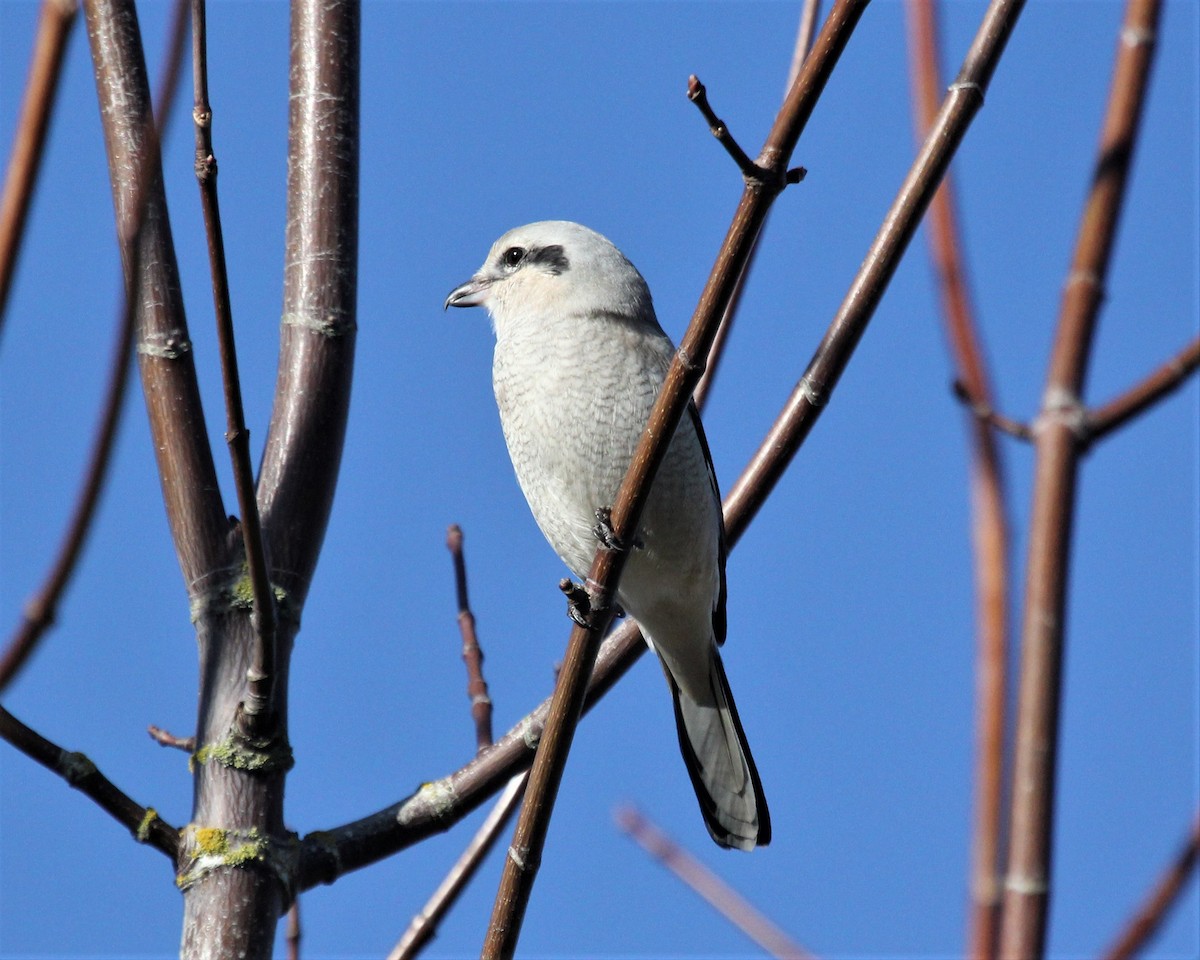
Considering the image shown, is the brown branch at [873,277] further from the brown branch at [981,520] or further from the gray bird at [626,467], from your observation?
the brown branch at [981,520]

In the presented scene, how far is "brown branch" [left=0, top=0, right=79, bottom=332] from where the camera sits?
86 cm

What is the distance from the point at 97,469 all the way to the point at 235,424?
858 millimetres

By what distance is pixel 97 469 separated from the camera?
3.54ft

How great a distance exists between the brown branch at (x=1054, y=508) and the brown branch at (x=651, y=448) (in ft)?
2.20

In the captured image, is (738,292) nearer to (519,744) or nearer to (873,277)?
(873,277)

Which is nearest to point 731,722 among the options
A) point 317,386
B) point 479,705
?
point 479,705

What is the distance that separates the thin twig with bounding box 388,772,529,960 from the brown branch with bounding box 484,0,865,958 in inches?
11.5

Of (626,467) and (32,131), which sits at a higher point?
(626,467)

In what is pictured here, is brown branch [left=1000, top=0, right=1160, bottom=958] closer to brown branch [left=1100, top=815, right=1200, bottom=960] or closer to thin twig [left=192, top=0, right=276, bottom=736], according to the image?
brown branch [left=1100, top=815, right=1200, bottom=960]

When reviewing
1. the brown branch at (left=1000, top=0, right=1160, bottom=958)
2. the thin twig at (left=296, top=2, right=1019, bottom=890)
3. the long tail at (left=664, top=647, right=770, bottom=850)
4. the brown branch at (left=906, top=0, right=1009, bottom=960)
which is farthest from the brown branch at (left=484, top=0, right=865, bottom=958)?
the long tail at (left=664, top=647, right=770, bottom=850)

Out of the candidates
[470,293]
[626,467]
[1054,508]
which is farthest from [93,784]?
[470,293]

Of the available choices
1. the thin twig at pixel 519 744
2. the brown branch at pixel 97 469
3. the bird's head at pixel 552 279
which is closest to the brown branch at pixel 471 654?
the thin twig at pixel 519 744

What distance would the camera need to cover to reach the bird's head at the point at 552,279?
12.4 ft

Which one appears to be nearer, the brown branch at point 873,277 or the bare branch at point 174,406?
the brown branch at point 873,277
